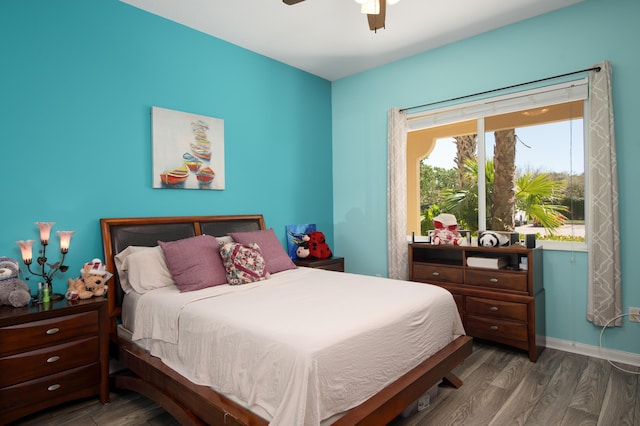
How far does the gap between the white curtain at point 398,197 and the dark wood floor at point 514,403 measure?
4.60ft

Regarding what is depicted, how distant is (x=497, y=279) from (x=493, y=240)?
1.11 ft

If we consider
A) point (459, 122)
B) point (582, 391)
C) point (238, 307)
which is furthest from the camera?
point (459, 122)

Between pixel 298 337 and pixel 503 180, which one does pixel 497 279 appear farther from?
pixel 298 337

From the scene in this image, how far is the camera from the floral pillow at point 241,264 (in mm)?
2762

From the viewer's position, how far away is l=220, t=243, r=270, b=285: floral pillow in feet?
9.06

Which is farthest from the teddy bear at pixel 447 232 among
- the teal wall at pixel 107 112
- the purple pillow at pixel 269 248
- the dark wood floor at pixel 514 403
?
the teal wall at pixel 107 112

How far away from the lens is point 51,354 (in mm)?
2193

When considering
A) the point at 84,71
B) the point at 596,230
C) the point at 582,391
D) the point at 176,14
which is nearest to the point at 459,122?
the point at 596,230

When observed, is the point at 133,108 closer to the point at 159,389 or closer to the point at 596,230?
the point at 159,389

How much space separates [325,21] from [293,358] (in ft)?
9.58

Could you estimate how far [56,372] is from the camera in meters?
2.22

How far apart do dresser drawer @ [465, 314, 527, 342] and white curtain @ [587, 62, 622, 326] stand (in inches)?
22.9

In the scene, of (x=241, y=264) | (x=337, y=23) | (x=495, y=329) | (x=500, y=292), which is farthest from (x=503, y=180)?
(x=241, y=264)

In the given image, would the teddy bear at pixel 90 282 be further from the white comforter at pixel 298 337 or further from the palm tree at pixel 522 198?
the palm tree at pixel 522 198
